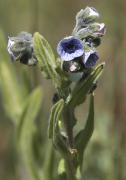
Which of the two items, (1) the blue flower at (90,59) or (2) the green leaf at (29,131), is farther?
(2) the green leaf at (29,131)

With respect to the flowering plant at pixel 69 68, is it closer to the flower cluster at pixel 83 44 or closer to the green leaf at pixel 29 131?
the flower cluster at pixel 83 44

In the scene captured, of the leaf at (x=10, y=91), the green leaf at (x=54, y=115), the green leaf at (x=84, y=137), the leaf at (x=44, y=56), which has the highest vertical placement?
the leaf at (x=44, y=56)

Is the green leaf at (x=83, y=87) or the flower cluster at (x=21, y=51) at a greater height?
the flower cluster at (x=21, y=51)

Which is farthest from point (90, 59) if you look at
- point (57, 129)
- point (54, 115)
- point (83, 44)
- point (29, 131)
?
point (29, 131)

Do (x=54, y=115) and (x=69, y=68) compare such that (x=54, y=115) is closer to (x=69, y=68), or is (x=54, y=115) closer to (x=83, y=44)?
(x=69, y=68)

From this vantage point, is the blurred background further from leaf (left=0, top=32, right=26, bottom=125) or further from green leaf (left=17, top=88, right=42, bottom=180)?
green leaf (left=17, top=88, right=42, bottom=180)

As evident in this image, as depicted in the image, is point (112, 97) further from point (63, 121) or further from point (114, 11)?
point (63, 121)

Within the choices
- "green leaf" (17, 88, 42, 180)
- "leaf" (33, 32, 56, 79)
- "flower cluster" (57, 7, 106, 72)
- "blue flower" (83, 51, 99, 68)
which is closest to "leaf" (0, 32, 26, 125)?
"green leaf" (17, 88, 42, 180)

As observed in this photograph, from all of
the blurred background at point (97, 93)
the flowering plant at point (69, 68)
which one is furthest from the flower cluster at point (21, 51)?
the blurred background at point (97, 93)
